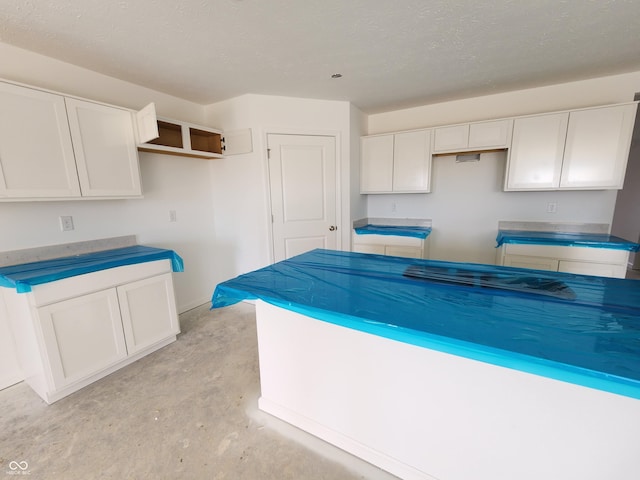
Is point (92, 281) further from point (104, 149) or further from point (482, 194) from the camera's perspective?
point (482, 194)

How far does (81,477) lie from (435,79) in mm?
3812

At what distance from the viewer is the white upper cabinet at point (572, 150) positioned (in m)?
2.44

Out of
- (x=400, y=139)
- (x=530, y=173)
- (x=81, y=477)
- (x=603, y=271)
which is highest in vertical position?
(x=400, y=139)

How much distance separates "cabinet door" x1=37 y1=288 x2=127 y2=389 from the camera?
1.75 m

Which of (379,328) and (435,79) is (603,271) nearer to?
(435,79)

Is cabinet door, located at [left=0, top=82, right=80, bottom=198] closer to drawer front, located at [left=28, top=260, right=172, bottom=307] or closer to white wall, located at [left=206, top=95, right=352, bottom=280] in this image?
drawer front, located at [left=28, top=260, right=172, bottom=307]

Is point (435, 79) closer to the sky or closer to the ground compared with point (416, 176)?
closer to the sky

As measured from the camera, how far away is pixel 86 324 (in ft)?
6.24

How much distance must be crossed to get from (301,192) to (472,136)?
2.02m

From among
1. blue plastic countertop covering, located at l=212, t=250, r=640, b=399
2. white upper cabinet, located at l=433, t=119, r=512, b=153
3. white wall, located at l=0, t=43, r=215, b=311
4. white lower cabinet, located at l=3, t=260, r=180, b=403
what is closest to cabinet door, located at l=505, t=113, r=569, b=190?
white upper cabinet, located at l=433, t=119, r=512, b=153

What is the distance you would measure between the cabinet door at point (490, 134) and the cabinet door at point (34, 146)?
370 cm

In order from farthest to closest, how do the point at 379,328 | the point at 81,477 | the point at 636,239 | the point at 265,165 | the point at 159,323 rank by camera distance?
the point at 636,239 < the point at 265,165 < the point at 159,323 < the point at 81,477 < the point at 379,328

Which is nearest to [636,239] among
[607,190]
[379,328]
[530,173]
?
[607,190]

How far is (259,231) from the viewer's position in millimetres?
3131
